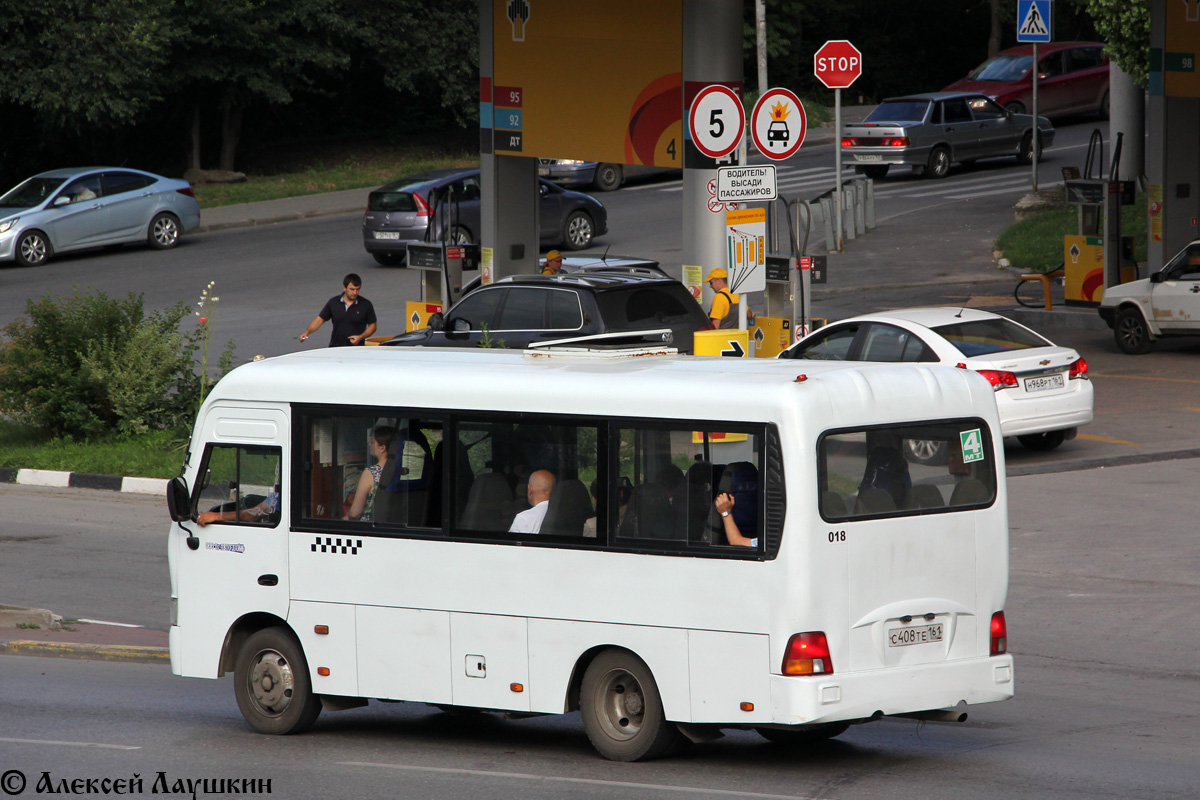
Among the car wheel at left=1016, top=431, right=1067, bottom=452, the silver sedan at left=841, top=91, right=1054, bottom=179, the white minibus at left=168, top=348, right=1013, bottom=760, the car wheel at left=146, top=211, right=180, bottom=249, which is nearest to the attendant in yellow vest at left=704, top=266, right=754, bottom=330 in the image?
the car wheel at left=1016, top=431, right=1067, bottom=452

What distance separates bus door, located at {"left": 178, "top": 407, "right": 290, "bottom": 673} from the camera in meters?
8.69

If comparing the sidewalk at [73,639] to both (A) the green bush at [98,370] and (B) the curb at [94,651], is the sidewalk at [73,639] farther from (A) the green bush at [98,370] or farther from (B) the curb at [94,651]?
(A) the green bush at [98,370]

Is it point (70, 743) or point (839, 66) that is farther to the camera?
point (839, 66)

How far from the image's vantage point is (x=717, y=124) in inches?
558

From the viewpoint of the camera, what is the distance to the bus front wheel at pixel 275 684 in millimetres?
8664

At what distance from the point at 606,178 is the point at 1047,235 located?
1279 cm

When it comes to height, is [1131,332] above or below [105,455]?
above

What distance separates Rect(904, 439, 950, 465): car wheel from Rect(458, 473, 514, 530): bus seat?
209cm

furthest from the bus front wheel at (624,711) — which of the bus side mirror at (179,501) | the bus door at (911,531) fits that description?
the bus side mirror at (179,501)

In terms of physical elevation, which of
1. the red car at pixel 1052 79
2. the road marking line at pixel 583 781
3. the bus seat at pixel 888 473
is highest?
the red car at pixel 1052 79

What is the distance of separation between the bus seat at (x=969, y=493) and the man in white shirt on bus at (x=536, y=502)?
2077 millimetres

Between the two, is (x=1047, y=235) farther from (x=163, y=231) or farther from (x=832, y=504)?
(x=832, y=504)

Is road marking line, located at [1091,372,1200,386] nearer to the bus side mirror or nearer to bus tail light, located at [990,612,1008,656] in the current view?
bus tail light, located at [990,612,1008,656]

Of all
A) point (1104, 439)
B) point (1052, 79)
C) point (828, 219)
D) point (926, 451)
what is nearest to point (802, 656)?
point (926, 451)
